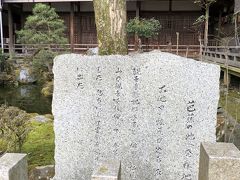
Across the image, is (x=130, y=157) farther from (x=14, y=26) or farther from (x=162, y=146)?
(x=14, y=26)

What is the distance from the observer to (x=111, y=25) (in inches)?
149

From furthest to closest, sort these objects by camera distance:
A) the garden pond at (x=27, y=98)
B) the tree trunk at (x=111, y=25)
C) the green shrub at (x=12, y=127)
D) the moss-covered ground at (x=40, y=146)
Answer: the garden pond at (x=27, y=98) → the moss-covered ground at (x=40, y=146) → the green shrub at (x=12, y=127) → the tree trunk at (x=111, y=25)

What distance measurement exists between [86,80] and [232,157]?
1.91m

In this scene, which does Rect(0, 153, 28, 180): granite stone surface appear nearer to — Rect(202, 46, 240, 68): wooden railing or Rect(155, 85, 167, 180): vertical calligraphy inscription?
Rect(155, 85, 167, 180): vertical calligraphy inscription

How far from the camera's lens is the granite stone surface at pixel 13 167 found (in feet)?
5.46

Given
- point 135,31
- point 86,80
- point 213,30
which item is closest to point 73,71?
point 86,80

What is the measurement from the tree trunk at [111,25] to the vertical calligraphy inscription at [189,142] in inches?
46.8

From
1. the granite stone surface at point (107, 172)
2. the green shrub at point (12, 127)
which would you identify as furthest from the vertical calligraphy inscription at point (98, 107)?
the green shrub at point (12, 127)

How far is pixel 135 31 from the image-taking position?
13.8 meters

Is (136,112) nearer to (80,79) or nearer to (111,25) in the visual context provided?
(80,79)

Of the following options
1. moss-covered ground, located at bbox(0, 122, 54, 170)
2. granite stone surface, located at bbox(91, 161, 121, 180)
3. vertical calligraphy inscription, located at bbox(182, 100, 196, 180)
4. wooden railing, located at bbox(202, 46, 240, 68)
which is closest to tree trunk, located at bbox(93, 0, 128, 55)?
vertical calligraphy inscription, located at bbox(182, 100, 196, 180)

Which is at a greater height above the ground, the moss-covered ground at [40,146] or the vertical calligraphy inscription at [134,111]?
the vertical calligraphy inscription at [134,111]

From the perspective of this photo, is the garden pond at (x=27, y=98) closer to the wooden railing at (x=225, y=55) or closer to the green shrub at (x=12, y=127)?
the green shrub at (x=12, y=127)

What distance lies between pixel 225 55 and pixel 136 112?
24.8 feet
